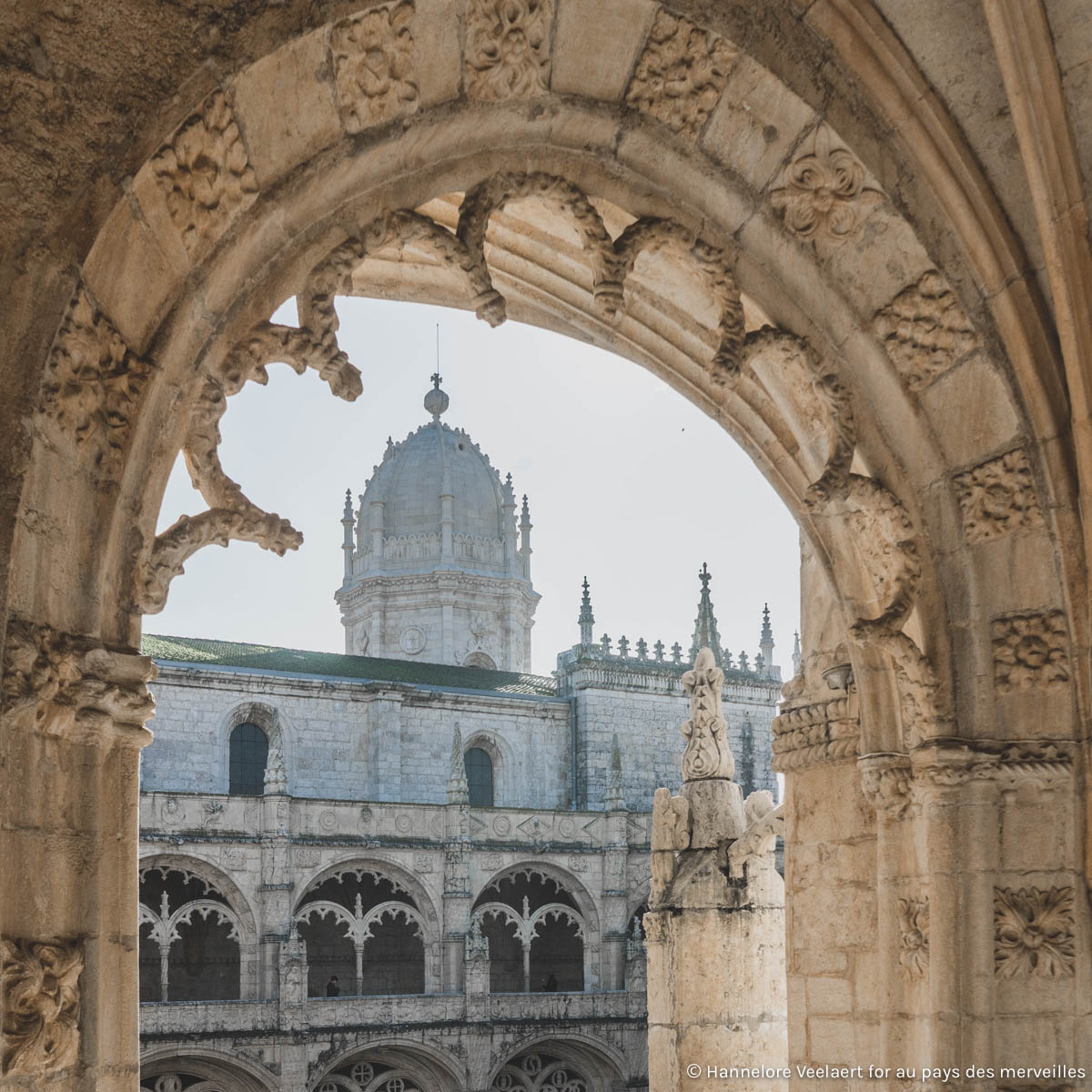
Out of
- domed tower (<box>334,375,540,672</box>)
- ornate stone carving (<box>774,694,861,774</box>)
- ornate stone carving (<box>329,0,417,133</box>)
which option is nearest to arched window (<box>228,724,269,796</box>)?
domed tower (<box>334,375,540,672</box>)

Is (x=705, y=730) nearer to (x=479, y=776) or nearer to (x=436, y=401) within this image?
(x=479, y=776)

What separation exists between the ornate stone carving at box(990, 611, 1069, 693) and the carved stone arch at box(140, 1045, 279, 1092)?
23301 mm

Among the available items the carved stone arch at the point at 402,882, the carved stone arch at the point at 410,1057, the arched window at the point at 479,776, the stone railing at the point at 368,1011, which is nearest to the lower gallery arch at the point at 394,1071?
the carved stone arch at the point at 410,1057

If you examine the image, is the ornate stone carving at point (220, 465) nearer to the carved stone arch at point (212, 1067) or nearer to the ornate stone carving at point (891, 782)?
the ornate stone carving at point (891, 782)

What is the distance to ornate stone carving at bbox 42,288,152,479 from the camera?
10.4 feet

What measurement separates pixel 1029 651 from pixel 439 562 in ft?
122

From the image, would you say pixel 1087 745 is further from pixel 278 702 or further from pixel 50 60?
pixel 278 702

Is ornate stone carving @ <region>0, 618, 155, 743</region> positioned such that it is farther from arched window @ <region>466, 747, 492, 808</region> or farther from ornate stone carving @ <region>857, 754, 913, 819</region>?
arched window @ <region>466, 747, 492, 808</region>

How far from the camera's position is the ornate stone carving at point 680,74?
4160mm

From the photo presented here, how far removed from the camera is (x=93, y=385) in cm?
330

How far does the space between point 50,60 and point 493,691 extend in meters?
33.1

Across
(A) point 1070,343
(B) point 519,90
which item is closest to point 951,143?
(A) point 1070,343

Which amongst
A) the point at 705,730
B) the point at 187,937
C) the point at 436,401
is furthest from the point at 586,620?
the point at 705,730

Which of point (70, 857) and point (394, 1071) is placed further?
point (394, 1071)
